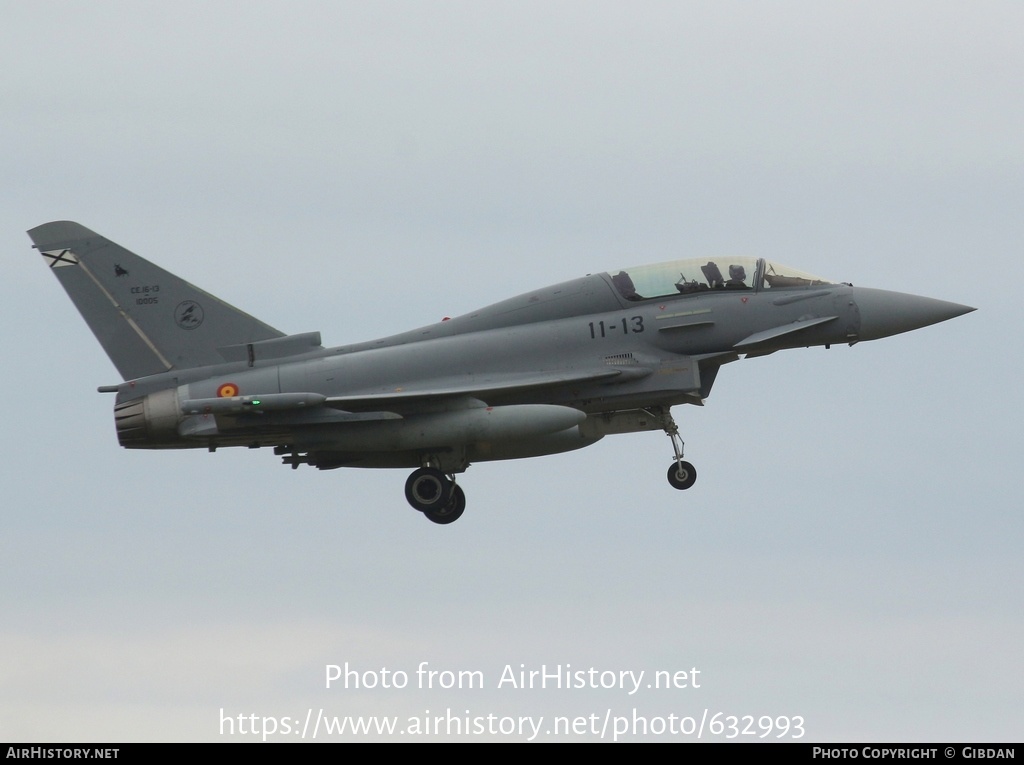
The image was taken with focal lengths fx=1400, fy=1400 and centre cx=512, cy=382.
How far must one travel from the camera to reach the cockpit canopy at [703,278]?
75.5 feet

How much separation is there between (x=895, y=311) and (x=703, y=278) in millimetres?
3213

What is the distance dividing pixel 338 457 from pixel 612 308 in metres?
5.25

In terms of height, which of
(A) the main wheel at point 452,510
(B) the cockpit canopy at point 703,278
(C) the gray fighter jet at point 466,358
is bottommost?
(A) the main wheel at point 452,510

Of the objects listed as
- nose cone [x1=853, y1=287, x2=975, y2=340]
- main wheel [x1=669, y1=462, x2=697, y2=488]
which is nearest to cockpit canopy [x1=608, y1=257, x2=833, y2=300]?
nose cone [x1=853, y1=287, x2=975, y2=340]

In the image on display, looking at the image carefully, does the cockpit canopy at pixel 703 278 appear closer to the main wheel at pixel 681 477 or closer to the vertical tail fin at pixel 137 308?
the main wheel at pixel 681 477

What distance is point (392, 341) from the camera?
76.4 ft

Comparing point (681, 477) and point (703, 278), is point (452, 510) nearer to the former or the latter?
point (681, 477)

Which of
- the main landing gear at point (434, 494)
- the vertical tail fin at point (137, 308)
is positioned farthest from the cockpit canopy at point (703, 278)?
the vertical tail fin at point (137, 308)

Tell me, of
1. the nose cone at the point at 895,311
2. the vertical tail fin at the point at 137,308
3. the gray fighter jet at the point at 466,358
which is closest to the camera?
the gray fighter jet at the point at 466,358

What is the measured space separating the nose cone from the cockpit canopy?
0.79 meters

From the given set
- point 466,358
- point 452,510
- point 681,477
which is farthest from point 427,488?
point 681,477

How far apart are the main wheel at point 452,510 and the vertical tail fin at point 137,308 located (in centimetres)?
394

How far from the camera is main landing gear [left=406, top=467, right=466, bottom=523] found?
23.0m

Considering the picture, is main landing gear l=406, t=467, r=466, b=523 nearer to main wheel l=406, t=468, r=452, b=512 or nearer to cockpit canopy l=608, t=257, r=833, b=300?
main wheel l=406, t=468, r=452, b=512
